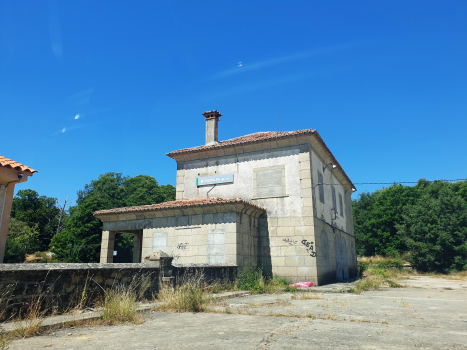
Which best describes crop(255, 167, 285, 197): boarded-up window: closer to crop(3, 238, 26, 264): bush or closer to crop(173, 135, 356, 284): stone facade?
crop(173, 135, 356, 284): stone facade

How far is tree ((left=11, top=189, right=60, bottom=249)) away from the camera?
1818 inches

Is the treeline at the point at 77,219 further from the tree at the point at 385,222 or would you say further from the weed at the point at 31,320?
the tree at the point at 385,222

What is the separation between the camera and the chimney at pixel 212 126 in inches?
711

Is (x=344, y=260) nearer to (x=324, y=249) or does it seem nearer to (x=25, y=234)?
(x=324, y=249)

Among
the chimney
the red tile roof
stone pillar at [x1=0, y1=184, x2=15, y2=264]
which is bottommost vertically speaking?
stone pillar at [x1=0, y1=184, x2=15, y2=264]

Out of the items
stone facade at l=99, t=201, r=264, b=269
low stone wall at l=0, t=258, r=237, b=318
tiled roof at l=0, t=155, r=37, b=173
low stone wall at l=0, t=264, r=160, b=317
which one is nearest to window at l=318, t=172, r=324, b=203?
stone facade at l=99, t=201, r=264, b=269

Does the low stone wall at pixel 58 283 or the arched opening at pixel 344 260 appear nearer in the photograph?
the low stone wall at pixel 58 283

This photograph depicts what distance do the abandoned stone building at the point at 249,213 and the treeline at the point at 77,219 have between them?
13.7m

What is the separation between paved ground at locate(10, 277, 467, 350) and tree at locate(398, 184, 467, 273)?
2587 centimetres

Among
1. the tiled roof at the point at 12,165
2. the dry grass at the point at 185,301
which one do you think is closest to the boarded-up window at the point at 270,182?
the dry grass at the point at 185,301

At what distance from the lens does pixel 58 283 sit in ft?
20.5

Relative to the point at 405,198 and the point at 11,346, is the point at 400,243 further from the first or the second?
the point at 11,346

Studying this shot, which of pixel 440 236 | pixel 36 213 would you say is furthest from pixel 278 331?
pixel 36 213

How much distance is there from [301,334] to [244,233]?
28.9 feet
